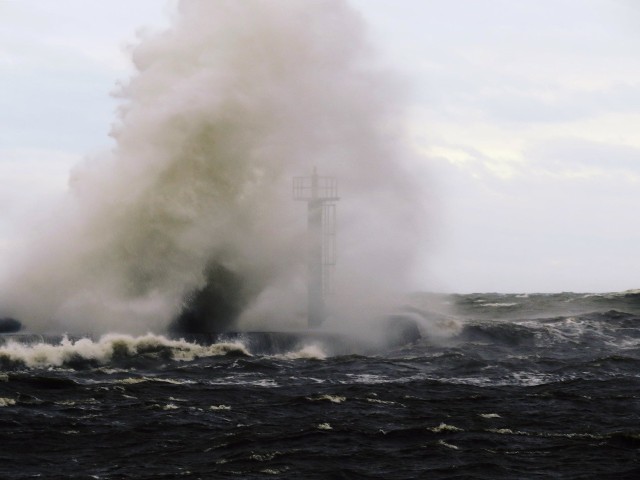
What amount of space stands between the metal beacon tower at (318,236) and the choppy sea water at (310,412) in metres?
4.51

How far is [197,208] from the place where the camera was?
131ft

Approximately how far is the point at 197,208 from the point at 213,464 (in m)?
23.0

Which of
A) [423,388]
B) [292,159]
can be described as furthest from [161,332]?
[423,388]

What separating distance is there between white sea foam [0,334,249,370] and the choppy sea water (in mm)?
68

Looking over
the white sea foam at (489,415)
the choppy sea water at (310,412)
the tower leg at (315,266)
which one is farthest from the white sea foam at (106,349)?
the white sea foam at (489,415)

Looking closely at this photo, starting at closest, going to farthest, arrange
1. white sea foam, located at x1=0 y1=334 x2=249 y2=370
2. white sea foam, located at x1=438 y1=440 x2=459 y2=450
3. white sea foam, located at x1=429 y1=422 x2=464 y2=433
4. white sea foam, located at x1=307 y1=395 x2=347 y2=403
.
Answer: white sea foam, located at x1=438 y1=440 x2=459 y2=450 < white sea foam, located at x1=429 y1=422 x2=464 y2=433 < white sea foam, located at x1=307 y1=395 x2=347 y2=403 < white sea foam, located at x1=0 y1=334 x2=249 y2=370

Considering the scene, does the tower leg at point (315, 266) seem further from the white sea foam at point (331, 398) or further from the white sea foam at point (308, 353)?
the white sea foam at point (331, 398)

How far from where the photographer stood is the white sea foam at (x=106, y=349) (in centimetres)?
3012

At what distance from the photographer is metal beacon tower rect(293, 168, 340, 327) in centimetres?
3978

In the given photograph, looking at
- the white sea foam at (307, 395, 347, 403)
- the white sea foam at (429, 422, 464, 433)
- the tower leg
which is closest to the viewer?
the white sea foam at (429, 422, 464, 433)

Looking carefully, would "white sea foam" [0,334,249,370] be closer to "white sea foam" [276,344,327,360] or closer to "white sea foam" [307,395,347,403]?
"white sea foam" [276,344,327,360]

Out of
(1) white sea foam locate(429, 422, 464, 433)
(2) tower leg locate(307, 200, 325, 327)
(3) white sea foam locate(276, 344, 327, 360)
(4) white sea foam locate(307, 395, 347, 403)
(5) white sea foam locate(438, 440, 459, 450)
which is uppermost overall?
(2) tower leg locate(307, 200, 325, 327)

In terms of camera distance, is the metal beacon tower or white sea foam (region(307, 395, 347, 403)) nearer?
white sea foam (region(307, 395, 347, 403))

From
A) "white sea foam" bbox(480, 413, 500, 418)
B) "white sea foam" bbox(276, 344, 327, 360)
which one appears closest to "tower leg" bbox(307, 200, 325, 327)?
"white sea foam" bbox(276, 344, 327, 360)
